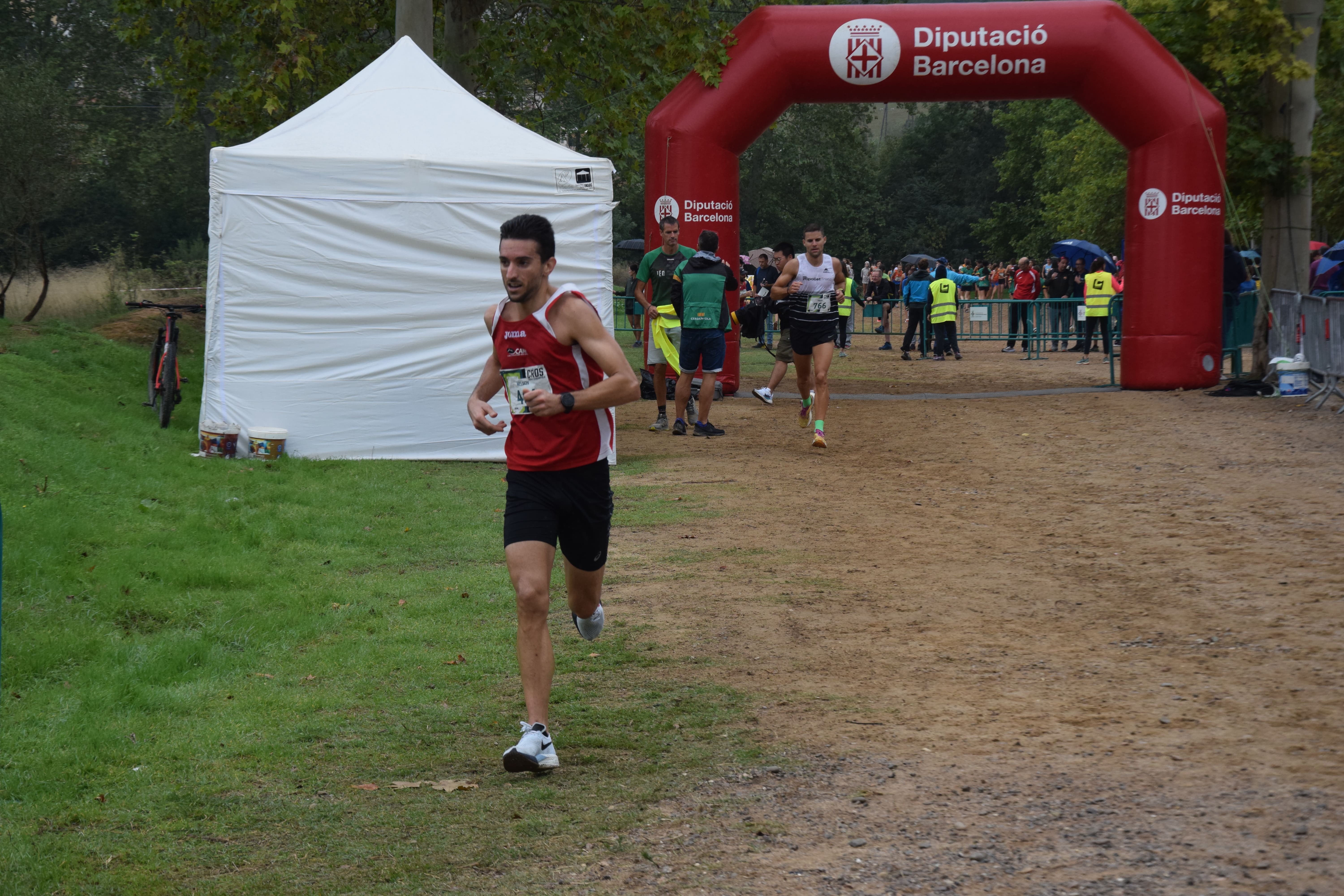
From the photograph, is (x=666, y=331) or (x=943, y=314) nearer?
(x=666, y=331)

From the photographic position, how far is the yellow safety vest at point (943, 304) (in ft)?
90.2

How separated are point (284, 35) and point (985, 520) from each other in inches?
493

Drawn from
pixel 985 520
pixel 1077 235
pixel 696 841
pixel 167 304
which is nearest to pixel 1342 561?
pixel 985 520

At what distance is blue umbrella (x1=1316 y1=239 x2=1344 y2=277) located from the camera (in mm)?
20375

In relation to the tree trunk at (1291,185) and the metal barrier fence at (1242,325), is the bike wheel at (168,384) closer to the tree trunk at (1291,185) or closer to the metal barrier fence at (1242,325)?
the tree trunk at (1291,185)

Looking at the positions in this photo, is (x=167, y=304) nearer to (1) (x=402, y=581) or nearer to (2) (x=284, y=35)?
(2) (x=284, y=35)

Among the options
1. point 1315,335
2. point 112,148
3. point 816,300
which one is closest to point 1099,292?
point 1315,335

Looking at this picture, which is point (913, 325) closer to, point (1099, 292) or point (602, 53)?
point (1099, 292)

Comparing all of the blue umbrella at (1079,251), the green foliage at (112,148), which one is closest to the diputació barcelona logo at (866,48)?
the blue umbrella at (1079,251)

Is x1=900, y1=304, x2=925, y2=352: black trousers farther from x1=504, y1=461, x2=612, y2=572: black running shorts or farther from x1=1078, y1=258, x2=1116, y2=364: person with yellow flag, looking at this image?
x1=504, y1=461, x2=612, y2=572: black running shorts

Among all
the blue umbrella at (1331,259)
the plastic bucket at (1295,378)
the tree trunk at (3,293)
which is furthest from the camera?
the tree trunk at (3,293)

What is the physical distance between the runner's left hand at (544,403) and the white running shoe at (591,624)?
94 centimetres

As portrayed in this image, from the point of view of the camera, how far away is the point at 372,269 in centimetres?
1250

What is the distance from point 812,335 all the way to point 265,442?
507 cm
